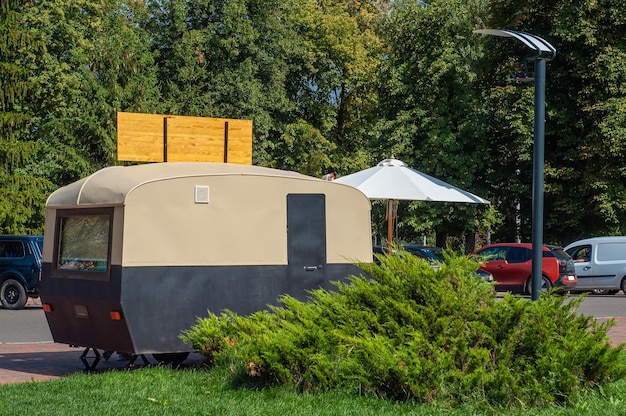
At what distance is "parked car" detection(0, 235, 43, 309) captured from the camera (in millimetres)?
25141

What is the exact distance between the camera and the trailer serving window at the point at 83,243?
11.8m

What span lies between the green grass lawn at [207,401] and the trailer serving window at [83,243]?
175 cm

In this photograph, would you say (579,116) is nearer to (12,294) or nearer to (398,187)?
(398,187)

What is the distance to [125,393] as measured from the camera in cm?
970

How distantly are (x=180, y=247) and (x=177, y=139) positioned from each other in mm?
2214

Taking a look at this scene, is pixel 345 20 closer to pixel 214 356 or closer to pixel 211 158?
pixel 211 158

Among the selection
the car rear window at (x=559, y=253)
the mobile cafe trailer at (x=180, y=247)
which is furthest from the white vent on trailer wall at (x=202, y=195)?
the car rear window at (x=559, y=253)

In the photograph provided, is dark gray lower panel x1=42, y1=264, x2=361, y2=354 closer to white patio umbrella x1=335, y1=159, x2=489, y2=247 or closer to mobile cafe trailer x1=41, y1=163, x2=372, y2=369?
mobile cafe trailer x1=41, y1=163, x2=372, y2=369

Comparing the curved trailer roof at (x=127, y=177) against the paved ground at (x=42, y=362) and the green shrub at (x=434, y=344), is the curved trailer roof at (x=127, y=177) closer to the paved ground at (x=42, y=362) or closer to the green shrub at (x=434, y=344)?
the paved ground at (x=42, y=362)

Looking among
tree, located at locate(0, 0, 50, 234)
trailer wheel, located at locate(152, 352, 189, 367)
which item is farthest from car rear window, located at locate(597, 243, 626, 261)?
trailer wheel, located at locate(152, 352, 189, 367)

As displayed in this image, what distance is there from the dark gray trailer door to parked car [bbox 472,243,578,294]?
762 inches

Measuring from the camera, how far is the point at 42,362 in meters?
13.5

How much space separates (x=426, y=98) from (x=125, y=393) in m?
37.5

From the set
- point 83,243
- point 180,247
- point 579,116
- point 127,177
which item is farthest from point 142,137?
point 579,116
